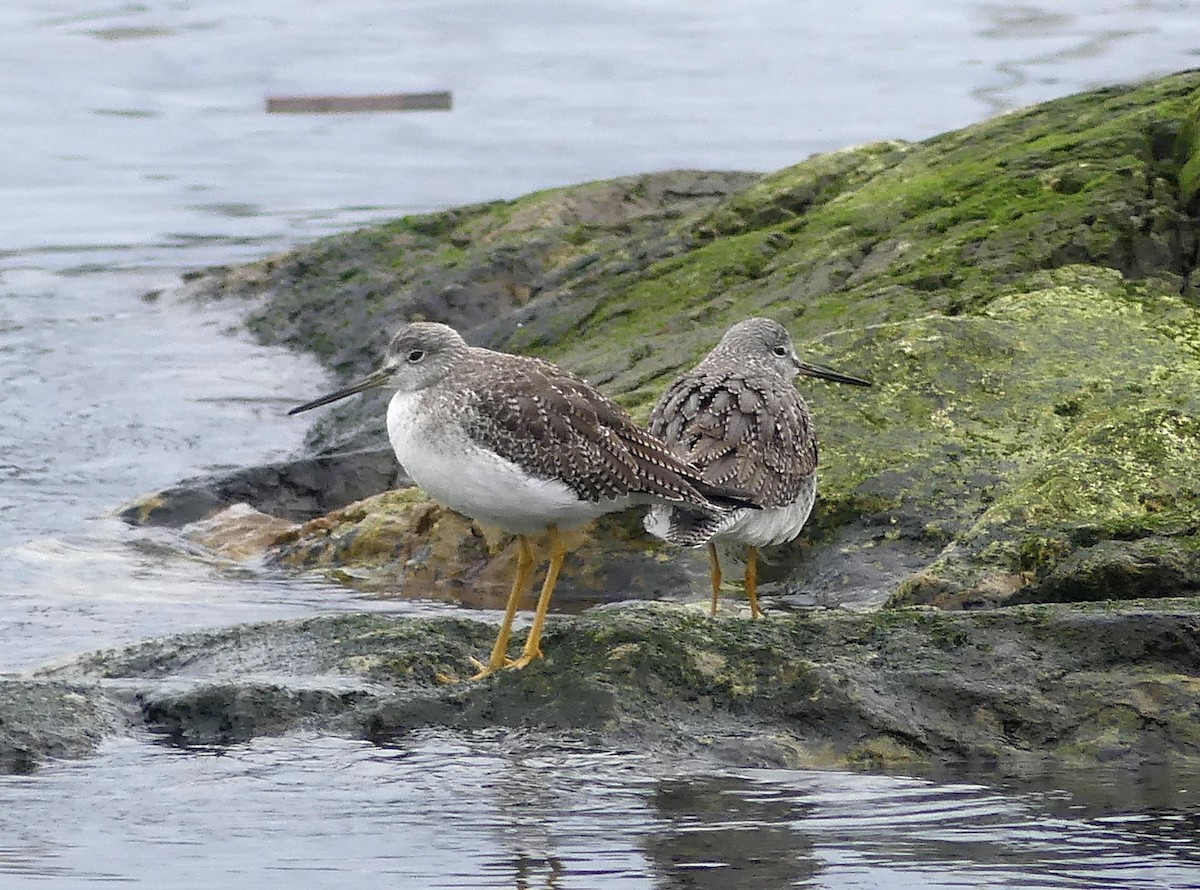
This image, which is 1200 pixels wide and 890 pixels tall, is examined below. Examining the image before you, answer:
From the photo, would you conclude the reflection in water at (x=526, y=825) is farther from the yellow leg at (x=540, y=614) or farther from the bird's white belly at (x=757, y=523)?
the bird's white belly at (x=757, y=523)

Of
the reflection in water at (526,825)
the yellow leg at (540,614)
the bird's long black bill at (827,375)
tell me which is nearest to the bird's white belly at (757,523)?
the yellow leg at (540,614)

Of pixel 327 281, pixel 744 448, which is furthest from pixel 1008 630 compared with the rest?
pixel 327 281

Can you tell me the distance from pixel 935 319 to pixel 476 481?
362cm

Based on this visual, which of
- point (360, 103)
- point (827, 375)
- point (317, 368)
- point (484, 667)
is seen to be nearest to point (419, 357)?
point (484, 667)

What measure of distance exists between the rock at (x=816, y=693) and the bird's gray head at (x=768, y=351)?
2522mm

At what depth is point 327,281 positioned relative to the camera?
51.8 feet

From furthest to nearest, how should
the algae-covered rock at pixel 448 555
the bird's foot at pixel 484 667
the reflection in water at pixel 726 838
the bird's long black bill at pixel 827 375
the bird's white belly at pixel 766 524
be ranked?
the algae-covered rock at pixel 448 555, the bird's long black bill at pixel 827 375, the bird's white belly at pixel 766 524, the bird's foot at pixel 484 667, the reflection in water at pixel 726 838

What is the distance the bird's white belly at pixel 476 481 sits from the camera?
6.80 m

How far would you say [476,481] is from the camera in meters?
6.79

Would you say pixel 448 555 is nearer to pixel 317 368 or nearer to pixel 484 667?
pixel 484 667

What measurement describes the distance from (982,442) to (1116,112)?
3.47m

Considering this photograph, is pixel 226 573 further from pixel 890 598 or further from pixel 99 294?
pixel 99 294

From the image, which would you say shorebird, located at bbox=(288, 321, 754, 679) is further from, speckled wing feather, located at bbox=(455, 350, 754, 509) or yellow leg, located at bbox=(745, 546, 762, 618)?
yellow leg, located at bbox=(745, 546, 762, 618)

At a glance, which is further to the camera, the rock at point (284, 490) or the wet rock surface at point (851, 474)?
the rock at point (284, 490)
